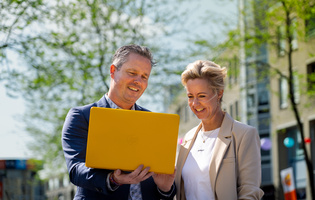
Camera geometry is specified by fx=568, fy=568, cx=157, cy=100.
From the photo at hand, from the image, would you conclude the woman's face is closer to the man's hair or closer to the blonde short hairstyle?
the blonde short hairstyle

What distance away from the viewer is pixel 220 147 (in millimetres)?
4352

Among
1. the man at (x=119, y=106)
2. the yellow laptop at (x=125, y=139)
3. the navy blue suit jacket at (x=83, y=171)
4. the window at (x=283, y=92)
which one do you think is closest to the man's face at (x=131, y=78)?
the man at (x=119, y=106)

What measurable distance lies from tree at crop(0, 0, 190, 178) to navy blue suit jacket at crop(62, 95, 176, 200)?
8299 mm

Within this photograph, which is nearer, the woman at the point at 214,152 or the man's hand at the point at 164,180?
the man's hand at the point at 164,180

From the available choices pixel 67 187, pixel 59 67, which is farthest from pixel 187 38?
pixel 67 187

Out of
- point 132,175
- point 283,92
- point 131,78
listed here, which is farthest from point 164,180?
point 283,92

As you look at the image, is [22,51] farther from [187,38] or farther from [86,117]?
[86,117]

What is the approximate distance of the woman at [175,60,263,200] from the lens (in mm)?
4172

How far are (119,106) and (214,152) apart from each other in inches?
33.6

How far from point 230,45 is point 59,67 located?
5.36 meters

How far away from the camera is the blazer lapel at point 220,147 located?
168 inches

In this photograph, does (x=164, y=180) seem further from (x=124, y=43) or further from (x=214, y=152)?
(x=124, y=43)

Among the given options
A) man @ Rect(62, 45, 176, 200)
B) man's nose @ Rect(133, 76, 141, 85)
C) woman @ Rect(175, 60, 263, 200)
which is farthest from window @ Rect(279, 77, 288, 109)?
man's nose @ Rect(133, 76, 141, 85)

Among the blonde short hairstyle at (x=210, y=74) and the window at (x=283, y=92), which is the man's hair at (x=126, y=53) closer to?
the blonde short hairstyle at (x=210, y=74)
